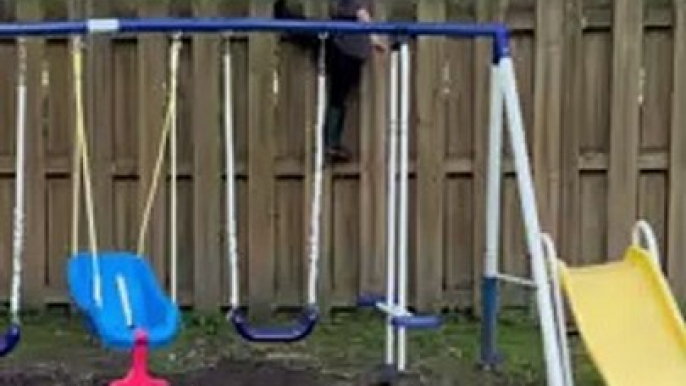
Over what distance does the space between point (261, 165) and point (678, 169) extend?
83.0 inches

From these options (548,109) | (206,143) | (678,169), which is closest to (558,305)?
(548,109)

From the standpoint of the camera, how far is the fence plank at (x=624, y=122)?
294 inches

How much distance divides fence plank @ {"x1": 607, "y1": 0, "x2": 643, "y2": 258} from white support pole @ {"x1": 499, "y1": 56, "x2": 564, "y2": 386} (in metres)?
1.60

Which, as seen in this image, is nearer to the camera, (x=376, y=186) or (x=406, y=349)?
(x=406, y=349)

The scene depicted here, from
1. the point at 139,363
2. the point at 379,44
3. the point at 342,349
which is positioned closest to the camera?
the point at 139,363

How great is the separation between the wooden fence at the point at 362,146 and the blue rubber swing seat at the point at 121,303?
1.36m

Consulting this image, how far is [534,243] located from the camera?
222 inches

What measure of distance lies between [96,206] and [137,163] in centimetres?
30

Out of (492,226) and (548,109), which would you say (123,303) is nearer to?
(492,226)

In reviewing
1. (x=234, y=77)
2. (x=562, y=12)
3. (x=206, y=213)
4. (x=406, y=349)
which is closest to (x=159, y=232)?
(x=206, y=213)

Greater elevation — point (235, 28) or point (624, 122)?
point (235, 28)

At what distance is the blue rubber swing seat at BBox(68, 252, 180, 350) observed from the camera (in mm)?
5496

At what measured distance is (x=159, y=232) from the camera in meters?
7.54

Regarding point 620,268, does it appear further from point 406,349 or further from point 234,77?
point 234,77
